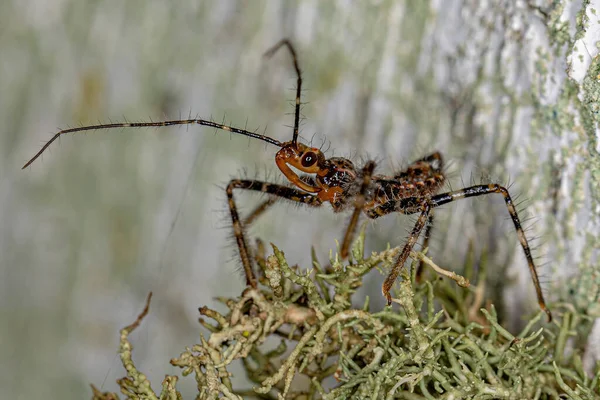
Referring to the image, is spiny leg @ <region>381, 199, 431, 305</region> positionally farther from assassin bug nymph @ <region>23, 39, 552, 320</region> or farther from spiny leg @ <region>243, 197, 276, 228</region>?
spiny leg @ <region>243, 197, 276, 228</region>

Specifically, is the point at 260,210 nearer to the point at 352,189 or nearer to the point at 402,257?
the point at 352,189

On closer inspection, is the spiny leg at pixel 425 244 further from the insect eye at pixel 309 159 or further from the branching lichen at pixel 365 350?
the insect eye at pixel 309 159

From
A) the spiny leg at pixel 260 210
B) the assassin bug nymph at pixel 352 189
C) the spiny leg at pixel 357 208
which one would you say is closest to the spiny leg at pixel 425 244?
the assassin bug nymph at pixel 352 189

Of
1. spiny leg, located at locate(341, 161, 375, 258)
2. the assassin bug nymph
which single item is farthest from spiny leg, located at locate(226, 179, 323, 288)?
spiny leg, located at locate(341, 161, 375, 258)

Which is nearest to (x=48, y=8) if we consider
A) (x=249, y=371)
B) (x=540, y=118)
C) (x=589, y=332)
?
(x=249, y=371)

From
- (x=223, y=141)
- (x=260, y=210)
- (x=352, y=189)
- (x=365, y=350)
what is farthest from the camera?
(x=223, y=141)

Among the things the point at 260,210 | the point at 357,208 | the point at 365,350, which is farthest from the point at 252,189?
the point at 365,350
